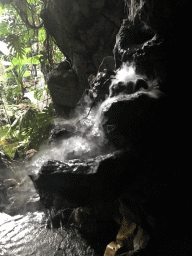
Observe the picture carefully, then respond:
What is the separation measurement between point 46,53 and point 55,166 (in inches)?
174

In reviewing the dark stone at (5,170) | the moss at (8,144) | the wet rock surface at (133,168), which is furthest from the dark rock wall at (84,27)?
the moss at (8,144)

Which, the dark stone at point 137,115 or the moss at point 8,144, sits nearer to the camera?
the dark stone at point 137,115

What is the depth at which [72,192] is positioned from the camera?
80.1 inches

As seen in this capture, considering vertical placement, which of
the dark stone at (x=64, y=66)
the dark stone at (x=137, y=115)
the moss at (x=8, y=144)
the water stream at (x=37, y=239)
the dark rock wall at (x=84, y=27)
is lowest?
the water stream at (x=37, y=239)

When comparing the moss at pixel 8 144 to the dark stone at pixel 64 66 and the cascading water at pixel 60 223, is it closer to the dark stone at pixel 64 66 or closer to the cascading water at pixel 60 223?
the dark stone at pixel 64 66

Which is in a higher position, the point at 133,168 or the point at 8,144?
the point at 133,168

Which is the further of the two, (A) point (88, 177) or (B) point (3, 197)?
(B) point (3, 197)

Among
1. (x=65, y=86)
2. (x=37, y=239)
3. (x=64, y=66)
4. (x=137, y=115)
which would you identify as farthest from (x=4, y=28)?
(x=37, y=239)

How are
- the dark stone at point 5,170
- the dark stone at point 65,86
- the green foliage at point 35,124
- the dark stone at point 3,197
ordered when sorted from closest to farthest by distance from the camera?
the dark stone at point 3,197 < the dark stone at point 5,170 < the dark stone at point 65,86 < the green foliage at point 35,124

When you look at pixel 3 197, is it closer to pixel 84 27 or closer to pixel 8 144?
pixel 8 144

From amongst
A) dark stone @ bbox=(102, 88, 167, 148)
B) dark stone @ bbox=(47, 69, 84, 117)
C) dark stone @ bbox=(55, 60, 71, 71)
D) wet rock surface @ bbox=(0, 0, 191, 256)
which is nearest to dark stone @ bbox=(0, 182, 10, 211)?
wet rock surface @ bbox=(0, 0, 191, 256)

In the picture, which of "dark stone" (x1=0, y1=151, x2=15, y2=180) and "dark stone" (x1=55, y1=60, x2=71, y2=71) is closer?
"dark stone" (x1=0, y1=151, x2=15, y2=180)

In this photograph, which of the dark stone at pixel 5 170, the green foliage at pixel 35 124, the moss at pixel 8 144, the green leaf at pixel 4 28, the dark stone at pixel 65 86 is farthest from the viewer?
the moss at pixel 8 144

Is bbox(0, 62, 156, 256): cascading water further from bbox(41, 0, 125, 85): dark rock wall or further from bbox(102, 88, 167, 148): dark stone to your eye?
bbox(41, 0, 125, 85): dark rock wall
